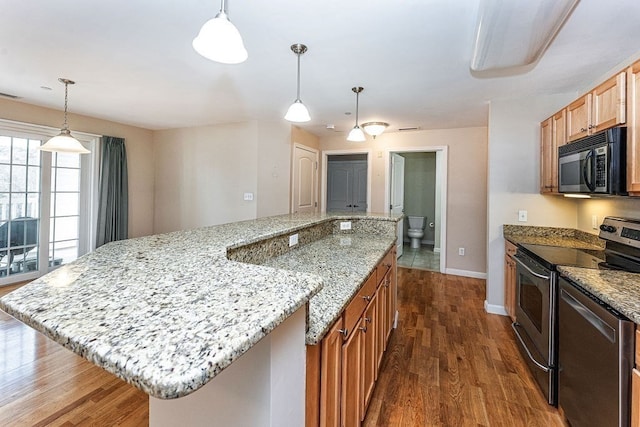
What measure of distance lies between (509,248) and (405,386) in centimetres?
182

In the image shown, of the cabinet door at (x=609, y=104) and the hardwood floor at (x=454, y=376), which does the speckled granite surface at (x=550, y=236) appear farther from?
the cabinet door at (x=609, y=104)

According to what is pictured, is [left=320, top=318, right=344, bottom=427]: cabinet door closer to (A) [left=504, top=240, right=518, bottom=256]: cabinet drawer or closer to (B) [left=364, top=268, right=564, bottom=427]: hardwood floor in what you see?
(B) [left=364, top=268, right=564, bottom=427]: hardwood floor

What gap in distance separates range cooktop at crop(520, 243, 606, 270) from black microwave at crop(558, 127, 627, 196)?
435 millimetres

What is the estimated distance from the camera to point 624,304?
1175 millimetres

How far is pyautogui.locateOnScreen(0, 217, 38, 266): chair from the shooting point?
144 inches

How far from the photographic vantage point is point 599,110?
198 centimetres

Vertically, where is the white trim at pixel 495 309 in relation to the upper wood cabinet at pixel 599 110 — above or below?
below

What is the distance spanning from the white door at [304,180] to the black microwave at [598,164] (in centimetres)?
320

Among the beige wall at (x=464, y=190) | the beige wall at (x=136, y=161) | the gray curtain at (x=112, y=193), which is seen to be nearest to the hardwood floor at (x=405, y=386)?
the beige wall at (x=464, y=190)

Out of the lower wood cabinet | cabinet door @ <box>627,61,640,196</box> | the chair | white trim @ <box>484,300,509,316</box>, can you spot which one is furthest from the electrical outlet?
the chair

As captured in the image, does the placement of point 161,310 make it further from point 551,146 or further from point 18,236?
point 18,236

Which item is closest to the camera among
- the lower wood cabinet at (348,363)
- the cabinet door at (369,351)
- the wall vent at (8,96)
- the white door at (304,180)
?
the lower wood cabinet at (348,363)

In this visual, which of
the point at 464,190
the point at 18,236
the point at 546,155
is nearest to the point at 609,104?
the point at 546,155

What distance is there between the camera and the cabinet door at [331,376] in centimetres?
100
